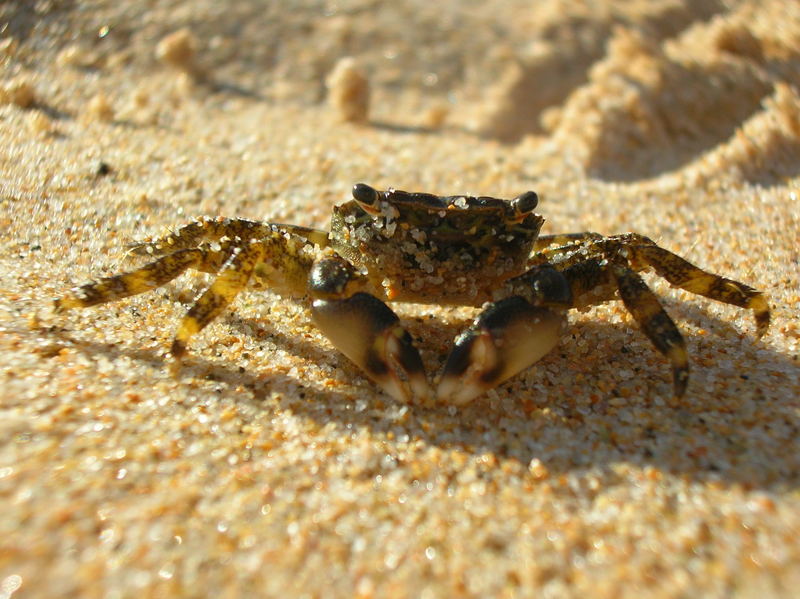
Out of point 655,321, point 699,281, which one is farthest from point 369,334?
point 699,281

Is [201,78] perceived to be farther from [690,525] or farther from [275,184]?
[690,525]

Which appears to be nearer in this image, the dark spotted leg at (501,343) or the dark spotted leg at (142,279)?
the dark spotted leg at (501,343)

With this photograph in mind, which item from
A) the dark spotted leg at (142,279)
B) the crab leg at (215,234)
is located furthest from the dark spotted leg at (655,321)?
the dark spotted leg at (142,279)

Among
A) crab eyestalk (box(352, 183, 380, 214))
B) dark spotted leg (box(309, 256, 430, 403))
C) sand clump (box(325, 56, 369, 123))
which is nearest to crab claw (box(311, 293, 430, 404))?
dark spotted leg (box(309, 256, 430, 403))

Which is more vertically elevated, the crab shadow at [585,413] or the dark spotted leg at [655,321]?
the dark spotted leg at [655,321]

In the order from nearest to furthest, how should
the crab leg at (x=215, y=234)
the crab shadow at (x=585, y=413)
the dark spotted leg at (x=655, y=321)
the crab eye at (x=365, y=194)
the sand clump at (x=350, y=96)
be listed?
1. the crab shadow at (x=585, y=413)
2. the dark spotted leg at (x=655, y=321)
3. the crab eye at (x=365, y=194)
4. the crab leg at (x=215, y=234)
5. the sand clump at (x=350, y=96)

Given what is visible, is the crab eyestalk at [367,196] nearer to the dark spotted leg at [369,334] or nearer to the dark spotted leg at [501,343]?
the dark spotted leg at [369,334]

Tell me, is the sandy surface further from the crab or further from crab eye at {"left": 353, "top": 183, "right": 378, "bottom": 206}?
crab eye at {"left": 353, "top": 183, "right": 378, "bottom": 206}
